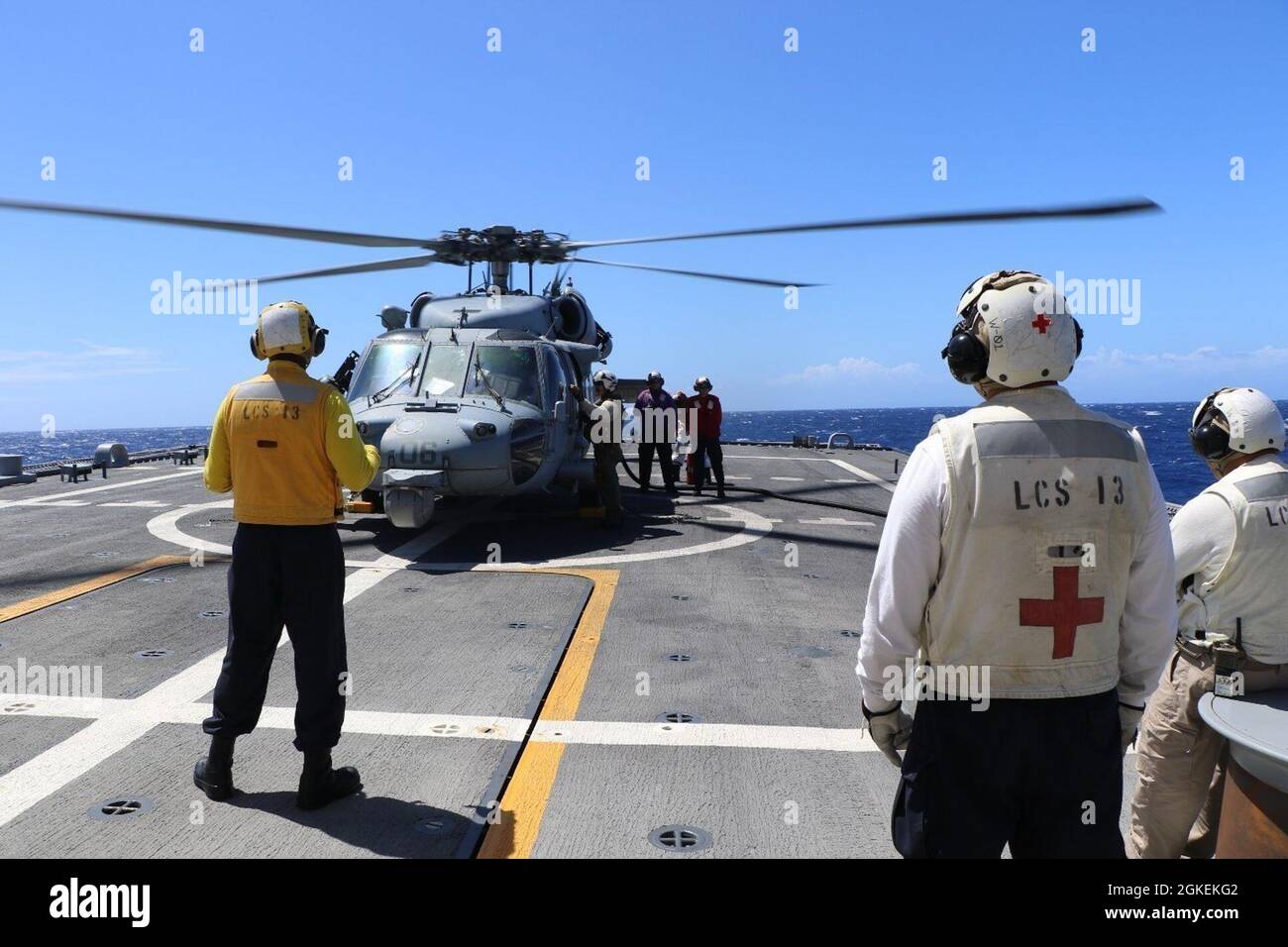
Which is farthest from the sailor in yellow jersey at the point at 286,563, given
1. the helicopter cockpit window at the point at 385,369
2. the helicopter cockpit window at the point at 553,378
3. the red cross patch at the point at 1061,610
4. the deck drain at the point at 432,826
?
the helicopter cockpit window at the point at 553,378

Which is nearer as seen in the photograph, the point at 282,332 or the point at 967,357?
the point at 967,357

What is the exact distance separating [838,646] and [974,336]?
391 centimetres

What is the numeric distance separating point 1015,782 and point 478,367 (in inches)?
336

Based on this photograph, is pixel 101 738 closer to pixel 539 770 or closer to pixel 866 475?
pixel 539 770

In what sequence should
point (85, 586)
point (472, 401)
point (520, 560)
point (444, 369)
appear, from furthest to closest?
point (444, 369)
point (472, 401)
point (520, 560)
point (85, 586)

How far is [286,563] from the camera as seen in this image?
11.4ft

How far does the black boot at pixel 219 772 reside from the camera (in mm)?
3514

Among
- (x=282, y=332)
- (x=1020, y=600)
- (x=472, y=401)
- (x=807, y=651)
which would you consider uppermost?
(x=282, y=332)

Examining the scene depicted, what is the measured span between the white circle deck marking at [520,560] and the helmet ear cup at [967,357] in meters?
6.15

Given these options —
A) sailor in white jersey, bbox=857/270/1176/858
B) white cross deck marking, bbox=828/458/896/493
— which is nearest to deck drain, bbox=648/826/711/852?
sailor in white jersey, bbox=857/270/1176/858

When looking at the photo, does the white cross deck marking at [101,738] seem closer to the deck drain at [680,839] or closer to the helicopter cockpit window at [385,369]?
the deck drain at [680,839]

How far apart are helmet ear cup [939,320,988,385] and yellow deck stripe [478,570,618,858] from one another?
88.8 inches

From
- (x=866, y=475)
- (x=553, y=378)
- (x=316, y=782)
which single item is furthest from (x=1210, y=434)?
(x=866, y=475)

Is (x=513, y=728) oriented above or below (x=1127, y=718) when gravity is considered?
below
